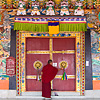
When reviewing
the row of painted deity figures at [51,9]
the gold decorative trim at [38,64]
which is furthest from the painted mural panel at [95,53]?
the gold decorative trim at [38,64]

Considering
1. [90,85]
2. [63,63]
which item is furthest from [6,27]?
[90,85]

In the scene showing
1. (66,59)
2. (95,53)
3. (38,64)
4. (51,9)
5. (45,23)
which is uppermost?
(51,9)

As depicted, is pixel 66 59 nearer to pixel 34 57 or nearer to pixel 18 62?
pixel 34 57

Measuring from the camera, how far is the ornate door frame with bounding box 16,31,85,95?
16.0 feet

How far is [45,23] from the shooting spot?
4766 mm

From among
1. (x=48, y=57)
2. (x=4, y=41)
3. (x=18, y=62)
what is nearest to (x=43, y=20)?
(x=48, y=57)

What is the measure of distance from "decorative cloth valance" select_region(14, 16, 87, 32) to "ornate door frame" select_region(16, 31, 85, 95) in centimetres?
23

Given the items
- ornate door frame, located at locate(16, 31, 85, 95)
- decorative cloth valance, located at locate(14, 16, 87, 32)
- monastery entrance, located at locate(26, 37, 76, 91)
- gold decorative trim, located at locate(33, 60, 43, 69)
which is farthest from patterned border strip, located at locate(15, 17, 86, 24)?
gold decorative trim, located at locate(33, 60, 43, 69)

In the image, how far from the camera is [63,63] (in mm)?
5047

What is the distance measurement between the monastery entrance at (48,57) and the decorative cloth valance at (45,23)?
1.48ft

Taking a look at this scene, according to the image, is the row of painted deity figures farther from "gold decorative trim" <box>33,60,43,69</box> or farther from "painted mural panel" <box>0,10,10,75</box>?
"gold decorative trim" <box>33,60,43,69</box>

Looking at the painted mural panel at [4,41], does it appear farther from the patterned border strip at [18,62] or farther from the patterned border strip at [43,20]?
the patterned border strip at [43,20]

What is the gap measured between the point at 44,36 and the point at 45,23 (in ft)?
1.37

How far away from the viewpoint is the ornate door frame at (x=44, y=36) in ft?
16.0
